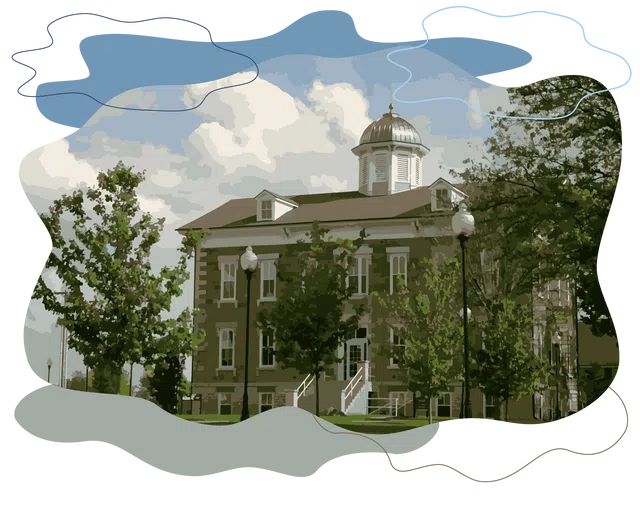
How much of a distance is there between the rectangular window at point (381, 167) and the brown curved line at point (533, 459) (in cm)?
244

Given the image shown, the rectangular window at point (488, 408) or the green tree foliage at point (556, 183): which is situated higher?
the green tree foliage at point (556, 183)

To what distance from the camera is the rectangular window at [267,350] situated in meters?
9.70

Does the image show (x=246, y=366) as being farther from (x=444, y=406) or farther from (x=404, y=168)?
(x=404, y=168)

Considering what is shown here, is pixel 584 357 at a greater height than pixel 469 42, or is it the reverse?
pixel 469 42

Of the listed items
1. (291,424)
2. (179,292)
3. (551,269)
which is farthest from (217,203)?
(551,269)

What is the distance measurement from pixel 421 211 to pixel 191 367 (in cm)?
270

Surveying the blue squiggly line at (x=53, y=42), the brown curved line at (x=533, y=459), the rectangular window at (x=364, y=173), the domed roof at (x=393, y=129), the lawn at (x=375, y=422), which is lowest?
the brown curved line at (x=533, y=459)

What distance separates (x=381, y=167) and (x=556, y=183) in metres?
1.88

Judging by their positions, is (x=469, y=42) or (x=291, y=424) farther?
(x=469, y=42)

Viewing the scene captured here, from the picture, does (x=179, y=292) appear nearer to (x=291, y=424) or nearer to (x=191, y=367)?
(x=191, y=367)

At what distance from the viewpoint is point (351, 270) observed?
9656 millimetres

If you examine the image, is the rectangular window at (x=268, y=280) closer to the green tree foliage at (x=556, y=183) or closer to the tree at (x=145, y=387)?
the tree at (x=145, y=387)

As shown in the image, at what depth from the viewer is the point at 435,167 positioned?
9.85 m

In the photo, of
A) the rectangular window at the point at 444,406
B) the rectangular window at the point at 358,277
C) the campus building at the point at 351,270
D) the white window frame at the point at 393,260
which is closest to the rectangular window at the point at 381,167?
the campus building at the point at 351,270
